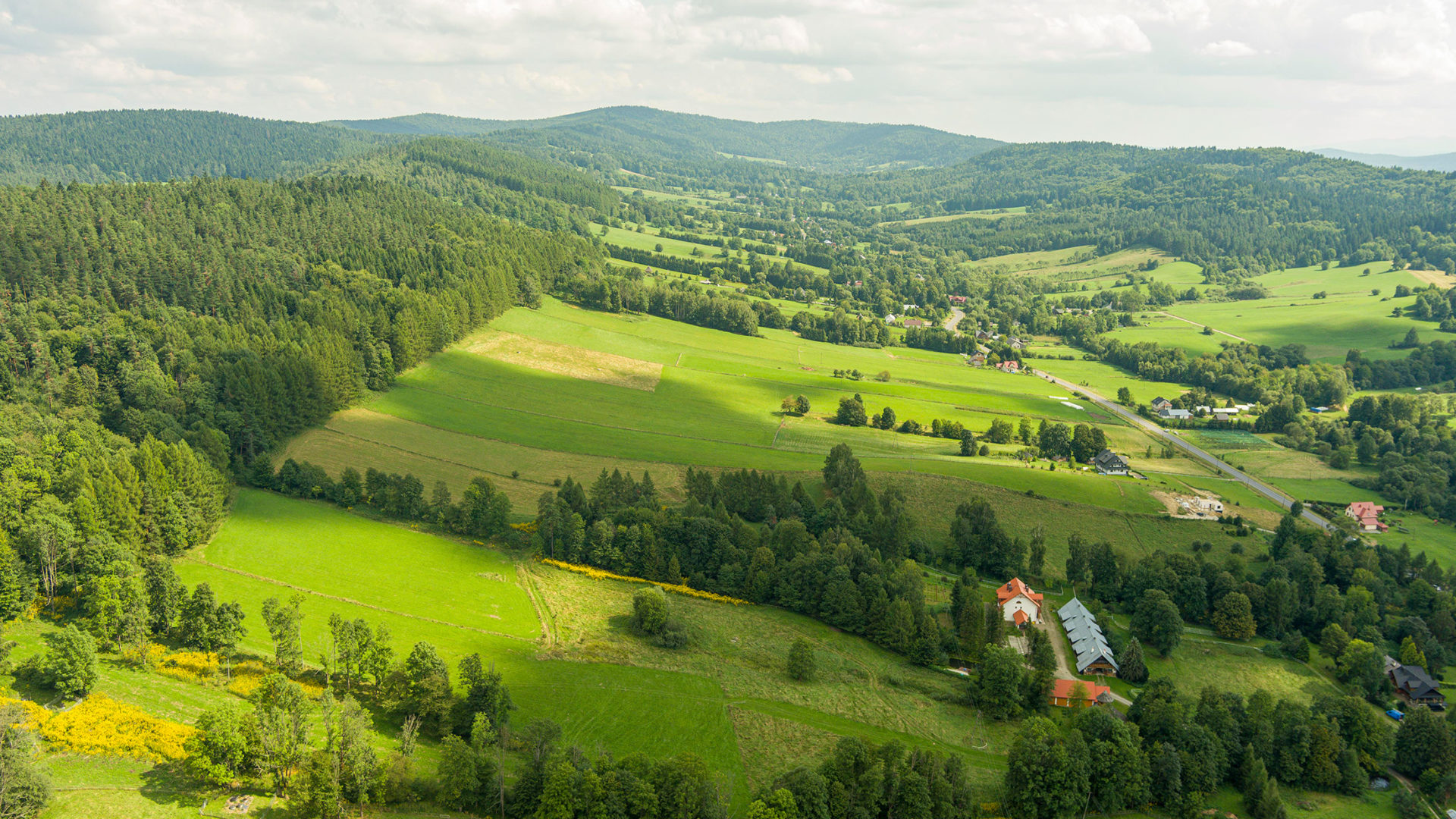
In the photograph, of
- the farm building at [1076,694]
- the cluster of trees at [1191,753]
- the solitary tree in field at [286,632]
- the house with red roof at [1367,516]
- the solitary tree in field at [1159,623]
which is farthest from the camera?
the house with red roof at [1367,516]

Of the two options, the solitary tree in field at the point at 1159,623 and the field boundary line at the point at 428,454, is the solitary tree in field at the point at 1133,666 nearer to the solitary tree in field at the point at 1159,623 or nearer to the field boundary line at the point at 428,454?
the solitary tree in field at the point at 1159,623

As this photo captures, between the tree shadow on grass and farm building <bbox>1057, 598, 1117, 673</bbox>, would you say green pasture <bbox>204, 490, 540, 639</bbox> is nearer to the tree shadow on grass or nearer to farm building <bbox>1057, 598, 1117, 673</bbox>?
the tree shadow on grass

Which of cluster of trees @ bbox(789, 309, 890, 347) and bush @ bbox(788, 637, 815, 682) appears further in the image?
cluster of trees @ bbox(789, 309, 890, 347)

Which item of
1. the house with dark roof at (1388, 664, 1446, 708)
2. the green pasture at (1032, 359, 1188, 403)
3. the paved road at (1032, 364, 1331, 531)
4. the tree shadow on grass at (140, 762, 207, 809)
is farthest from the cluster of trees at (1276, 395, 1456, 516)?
the tree shadow on grass at (140, 762, 207, 809)

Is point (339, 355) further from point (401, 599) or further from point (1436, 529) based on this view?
point (1436, 529)

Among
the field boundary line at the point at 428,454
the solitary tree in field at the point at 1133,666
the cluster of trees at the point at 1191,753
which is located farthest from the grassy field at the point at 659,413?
the cluster of trees at the point at 1191,753

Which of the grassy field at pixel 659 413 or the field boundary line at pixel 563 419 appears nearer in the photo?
the grassy field at pixel 659 413
